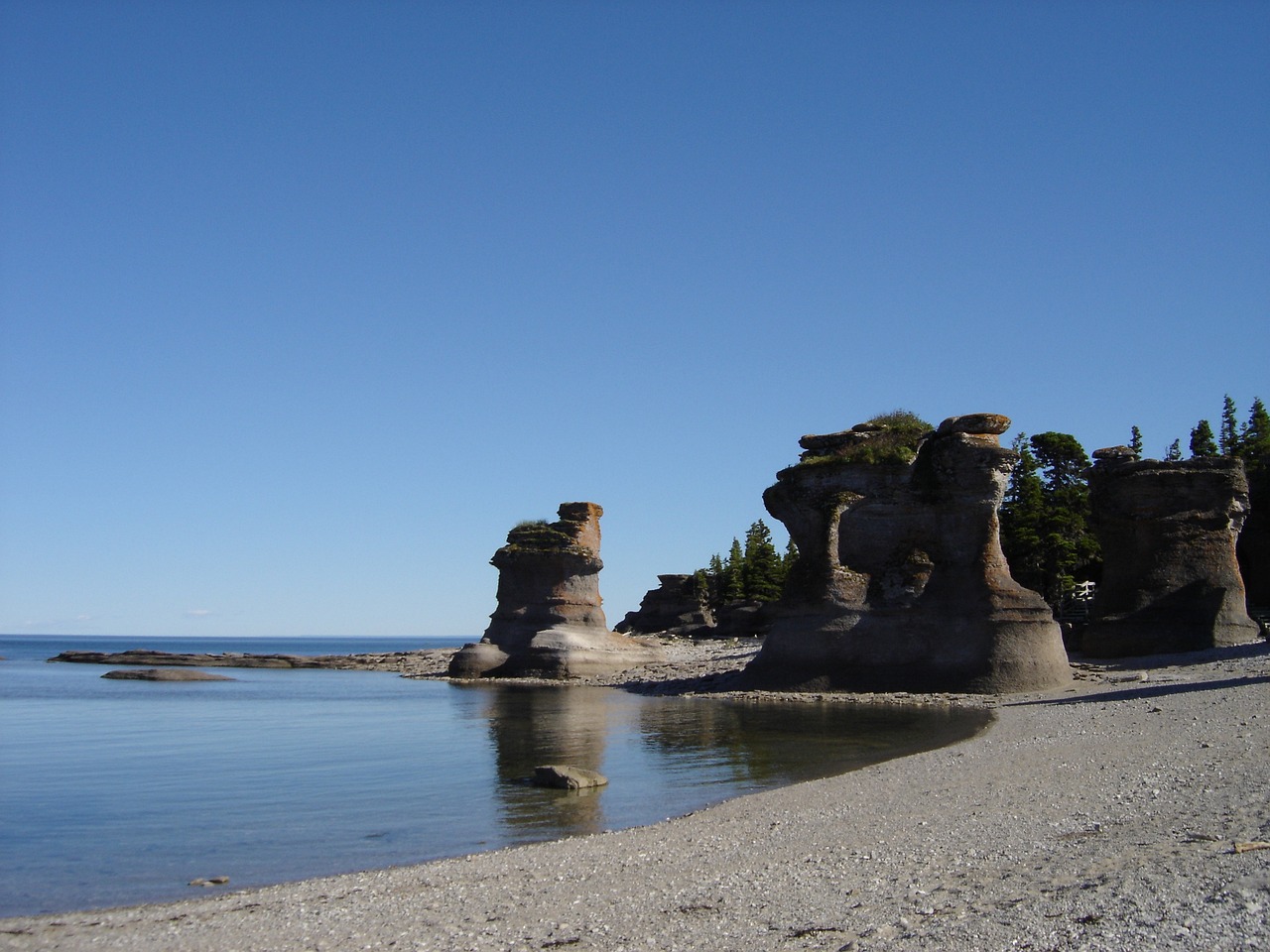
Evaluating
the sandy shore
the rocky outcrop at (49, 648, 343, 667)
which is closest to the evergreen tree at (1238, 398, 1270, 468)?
the sandy shore

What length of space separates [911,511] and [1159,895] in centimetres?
2398

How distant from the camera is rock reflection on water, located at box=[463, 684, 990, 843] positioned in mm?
14414

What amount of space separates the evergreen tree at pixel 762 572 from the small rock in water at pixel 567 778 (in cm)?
5592

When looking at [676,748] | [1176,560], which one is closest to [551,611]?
[1176,560]

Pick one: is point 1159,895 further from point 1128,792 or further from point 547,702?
point 547,702

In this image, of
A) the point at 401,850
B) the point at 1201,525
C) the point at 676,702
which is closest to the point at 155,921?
the point at 401,850

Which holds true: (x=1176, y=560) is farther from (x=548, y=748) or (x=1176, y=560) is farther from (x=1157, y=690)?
(x=548, y=748)

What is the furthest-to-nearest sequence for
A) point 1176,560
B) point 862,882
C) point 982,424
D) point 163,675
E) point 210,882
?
1. point 163,675
2. point 1176,560
3. point 982,424
4. point 210,882
5. point 862,882

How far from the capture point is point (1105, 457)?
3506 centimetres

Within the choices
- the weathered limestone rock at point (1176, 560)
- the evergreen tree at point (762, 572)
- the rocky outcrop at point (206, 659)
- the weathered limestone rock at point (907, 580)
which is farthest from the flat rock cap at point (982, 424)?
the rocky outcrop at point (206, 659)

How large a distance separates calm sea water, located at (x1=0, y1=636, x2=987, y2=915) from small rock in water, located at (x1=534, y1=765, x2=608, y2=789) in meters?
0.39

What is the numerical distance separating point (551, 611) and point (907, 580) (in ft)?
71.8

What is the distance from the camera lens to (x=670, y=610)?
8331 cm

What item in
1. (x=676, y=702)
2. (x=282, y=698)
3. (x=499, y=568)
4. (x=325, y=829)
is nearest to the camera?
(x=325, y=829)
